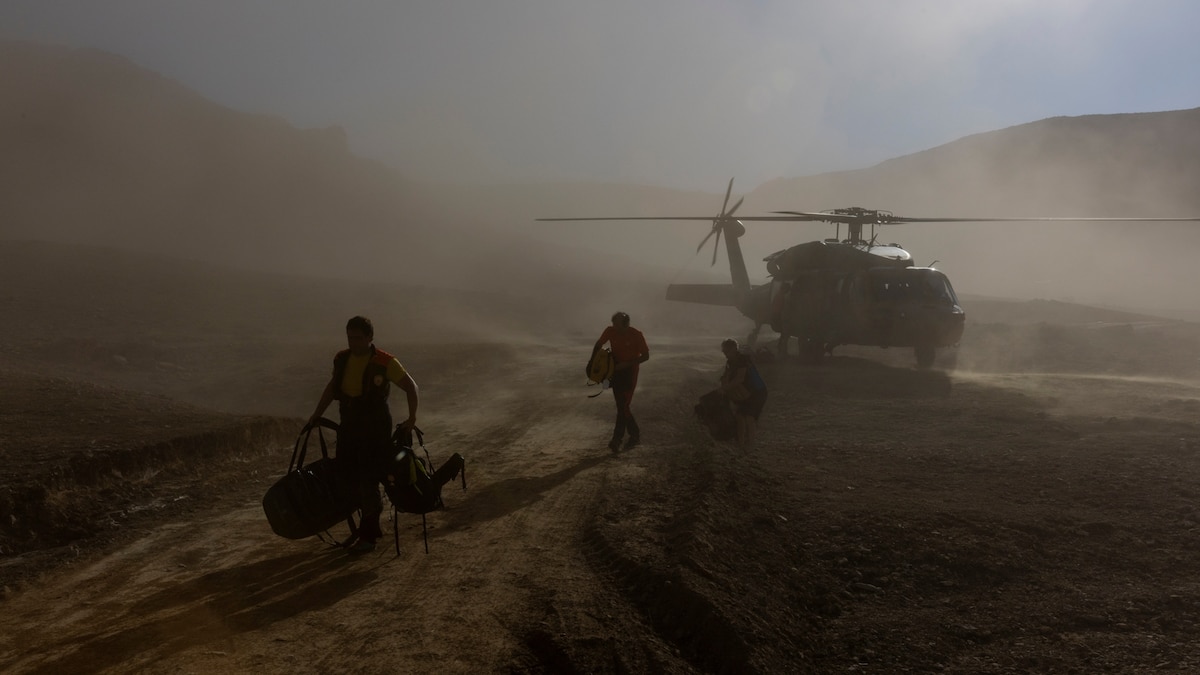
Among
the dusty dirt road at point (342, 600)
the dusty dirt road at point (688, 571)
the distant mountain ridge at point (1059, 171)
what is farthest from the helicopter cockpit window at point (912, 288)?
the distant mountain ridge at point (1059, 171)

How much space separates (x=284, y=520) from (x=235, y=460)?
4.44m

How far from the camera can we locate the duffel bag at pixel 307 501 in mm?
5676

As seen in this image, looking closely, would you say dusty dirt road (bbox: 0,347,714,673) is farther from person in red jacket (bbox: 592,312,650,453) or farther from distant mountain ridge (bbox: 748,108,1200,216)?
distant mountain ridge (bbox: 748,108,1200,216)

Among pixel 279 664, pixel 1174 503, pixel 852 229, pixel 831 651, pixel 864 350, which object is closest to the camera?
pixel 279 664

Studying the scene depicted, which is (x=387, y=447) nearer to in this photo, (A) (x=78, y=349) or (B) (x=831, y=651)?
(B) (x=831, y=651)

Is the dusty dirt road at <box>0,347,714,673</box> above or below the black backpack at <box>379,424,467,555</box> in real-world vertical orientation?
below

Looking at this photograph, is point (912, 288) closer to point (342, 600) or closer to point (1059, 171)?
point (342, 600)

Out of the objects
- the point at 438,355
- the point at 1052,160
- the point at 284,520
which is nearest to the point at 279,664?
the point at 284,520

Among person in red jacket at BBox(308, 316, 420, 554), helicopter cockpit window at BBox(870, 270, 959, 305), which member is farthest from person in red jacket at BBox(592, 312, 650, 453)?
helicopter cockpit window at BBox(870, 270, 959, 305)

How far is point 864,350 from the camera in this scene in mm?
24672

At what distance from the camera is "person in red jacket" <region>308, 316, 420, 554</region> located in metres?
5.86

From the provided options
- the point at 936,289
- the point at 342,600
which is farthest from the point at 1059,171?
the point at 342,600

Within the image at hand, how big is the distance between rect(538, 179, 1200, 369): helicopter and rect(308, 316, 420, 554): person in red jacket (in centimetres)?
1125

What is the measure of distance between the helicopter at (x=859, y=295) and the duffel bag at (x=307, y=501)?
1160 cm
